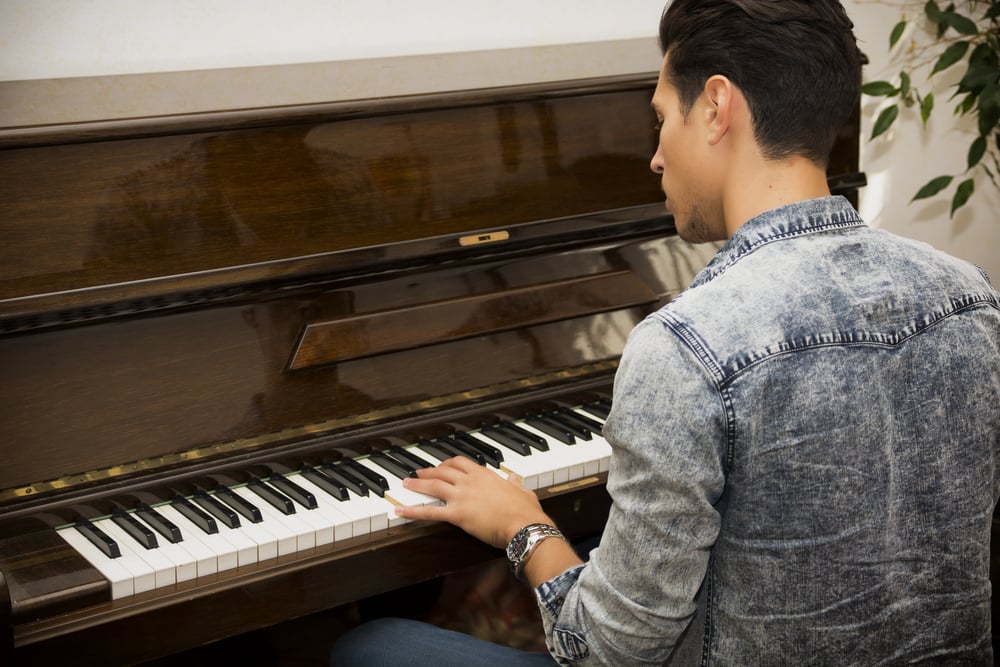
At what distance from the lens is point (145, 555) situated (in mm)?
1491

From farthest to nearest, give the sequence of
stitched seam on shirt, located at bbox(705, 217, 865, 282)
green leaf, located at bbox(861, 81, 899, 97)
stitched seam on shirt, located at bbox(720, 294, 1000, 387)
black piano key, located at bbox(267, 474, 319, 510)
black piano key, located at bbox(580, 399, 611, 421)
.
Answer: green leaf, located at bbox(861, 81, 899, 97), black piano key, located at bbox(580, 399, 611, 421), black piano key, located at bbox(267, 474, 319, 510), stitched seam on shirt, located at bbox(705, 217, 865, 282), stitched seam on shirt, located at bbox(720, 294, 1000, 387)

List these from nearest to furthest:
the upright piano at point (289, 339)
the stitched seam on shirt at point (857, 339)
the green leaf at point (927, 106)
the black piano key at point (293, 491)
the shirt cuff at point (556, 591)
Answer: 1. the stitched seam on shirt at point (857, 339)
2. the shirt cuff at point (556, 591)
3. the upright piano at point (289, 339)
4. the black piano key at point (293, 491)
5. the green leaf at point (927, 106)

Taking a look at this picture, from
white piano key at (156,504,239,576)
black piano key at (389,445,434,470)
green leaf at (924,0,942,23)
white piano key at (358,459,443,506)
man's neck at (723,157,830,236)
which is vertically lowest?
black piano key at (389,445,434,470)

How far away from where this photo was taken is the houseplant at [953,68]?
3076 mm

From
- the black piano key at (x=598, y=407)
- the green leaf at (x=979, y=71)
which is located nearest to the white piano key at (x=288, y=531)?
the black piano key at (x=598, y=407)

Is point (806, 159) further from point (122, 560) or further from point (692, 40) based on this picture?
point (122, 560)

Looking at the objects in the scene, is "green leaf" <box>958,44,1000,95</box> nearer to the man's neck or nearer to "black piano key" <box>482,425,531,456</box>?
"black piano key" <box>482,425,531,456</box>

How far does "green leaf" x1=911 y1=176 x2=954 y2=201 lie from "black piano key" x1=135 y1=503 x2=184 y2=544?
97.4 inches

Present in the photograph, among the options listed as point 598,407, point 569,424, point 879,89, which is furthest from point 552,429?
point 879,89

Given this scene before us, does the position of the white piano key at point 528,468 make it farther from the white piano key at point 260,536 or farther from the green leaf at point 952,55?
the green leaf at point 952,55

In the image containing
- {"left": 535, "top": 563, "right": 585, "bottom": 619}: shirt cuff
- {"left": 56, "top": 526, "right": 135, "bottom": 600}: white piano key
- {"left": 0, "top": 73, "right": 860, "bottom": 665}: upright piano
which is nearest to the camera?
{"left": 535, "top": 563, "right": 585, "bottom": 619}: shirt cuff

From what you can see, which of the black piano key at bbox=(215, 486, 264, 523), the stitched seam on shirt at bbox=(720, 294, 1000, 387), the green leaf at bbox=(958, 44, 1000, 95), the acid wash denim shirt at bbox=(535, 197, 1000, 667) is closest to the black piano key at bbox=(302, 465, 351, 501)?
the black piano key at bbox=(215, 486, 264, 523)

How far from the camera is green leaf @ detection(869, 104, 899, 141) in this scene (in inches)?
121

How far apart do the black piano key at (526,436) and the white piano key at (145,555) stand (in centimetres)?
66
